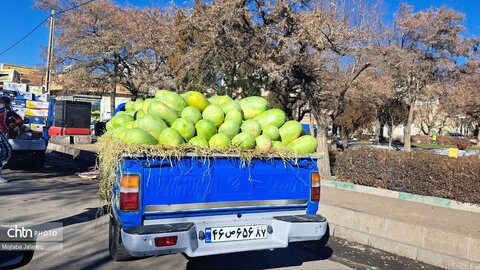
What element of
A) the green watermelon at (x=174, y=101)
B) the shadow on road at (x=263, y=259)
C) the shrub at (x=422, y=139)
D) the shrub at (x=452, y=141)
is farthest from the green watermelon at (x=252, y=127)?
the shrub at (x=422, y=139)

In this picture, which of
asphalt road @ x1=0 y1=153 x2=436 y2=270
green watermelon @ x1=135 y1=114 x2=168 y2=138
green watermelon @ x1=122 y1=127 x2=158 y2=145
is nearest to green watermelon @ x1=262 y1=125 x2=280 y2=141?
green watermelon @ x1=135 y1=114 x2=168 y2=138

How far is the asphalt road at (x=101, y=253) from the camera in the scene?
501 centimetres

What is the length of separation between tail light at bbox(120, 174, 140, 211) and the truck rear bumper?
8.1 inches

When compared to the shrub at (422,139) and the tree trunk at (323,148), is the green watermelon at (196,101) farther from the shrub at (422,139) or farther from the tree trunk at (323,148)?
the shrub at (422,139)

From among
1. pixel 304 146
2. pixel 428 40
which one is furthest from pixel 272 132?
pixel 428 40

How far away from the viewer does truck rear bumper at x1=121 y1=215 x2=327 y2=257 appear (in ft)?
12.2

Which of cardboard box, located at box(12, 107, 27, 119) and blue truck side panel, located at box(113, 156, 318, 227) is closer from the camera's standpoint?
blue truck side panel, located at box(113, 156, 318, 227)

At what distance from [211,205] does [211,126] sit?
2.93 feet

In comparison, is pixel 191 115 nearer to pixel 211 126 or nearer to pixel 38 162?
pixel 211 126

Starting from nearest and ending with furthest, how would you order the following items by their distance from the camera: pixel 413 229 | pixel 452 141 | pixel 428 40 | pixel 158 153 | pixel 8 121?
1. pixel 158 153
2. pixel 413 229
3. pixel 8 121
4. pixel 428 40
5. pixel 452 141

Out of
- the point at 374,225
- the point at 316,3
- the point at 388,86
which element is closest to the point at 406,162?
the point at 374,225

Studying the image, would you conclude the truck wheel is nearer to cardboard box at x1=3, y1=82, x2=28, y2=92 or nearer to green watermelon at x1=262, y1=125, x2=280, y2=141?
green watermelon at x1=262, y1=125, x2=280, y2=141

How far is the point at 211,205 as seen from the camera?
13.7 ft

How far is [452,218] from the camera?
7.65 meters
